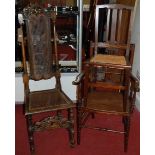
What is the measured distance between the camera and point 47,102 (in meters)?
1.96

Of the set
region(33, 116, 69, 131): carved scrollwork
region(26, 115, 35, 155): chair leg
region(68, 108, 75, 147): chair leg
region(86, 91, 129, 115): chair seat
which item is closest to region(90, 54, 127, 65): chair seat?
region(86, 91, 129, 115): chair seat

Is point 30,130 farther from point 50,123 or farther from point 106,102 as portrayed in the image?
point 106,102

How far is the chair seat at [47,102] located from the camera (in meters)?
1.86

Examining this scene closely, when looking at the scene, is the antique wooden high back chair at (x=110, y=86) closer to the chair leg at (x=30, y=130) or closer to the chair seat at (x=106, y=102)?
the chair seat at (x=106, y=102)

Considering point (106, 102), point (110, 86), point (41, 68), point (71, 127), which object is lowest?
point (71, 127)

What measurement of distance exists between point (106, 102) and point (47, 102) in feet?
Answer: 1.73

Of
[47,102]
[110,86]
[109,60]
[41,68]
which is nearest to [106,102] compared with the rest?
[110,86]

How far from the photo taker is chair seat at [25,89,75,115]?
6.09ft

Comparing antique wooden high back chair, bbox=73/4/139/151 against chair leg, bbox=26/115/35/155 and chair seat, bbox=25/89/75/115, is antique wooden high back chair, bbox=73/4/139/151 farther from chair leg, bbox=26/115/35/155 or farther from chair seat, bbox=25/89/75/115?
chair leg, bbox=26/115/35/155

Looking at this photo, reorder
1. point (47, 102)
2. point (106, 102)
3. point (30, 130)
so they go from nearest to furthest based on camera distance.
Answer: point (30, 130)
point (47, 102)
point (106, 102)

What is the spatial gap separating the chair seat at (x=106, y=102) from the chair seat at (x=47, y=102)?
0.70 ft

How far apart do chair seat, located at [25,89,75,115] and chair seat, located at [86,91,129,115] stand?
0.21 meters
